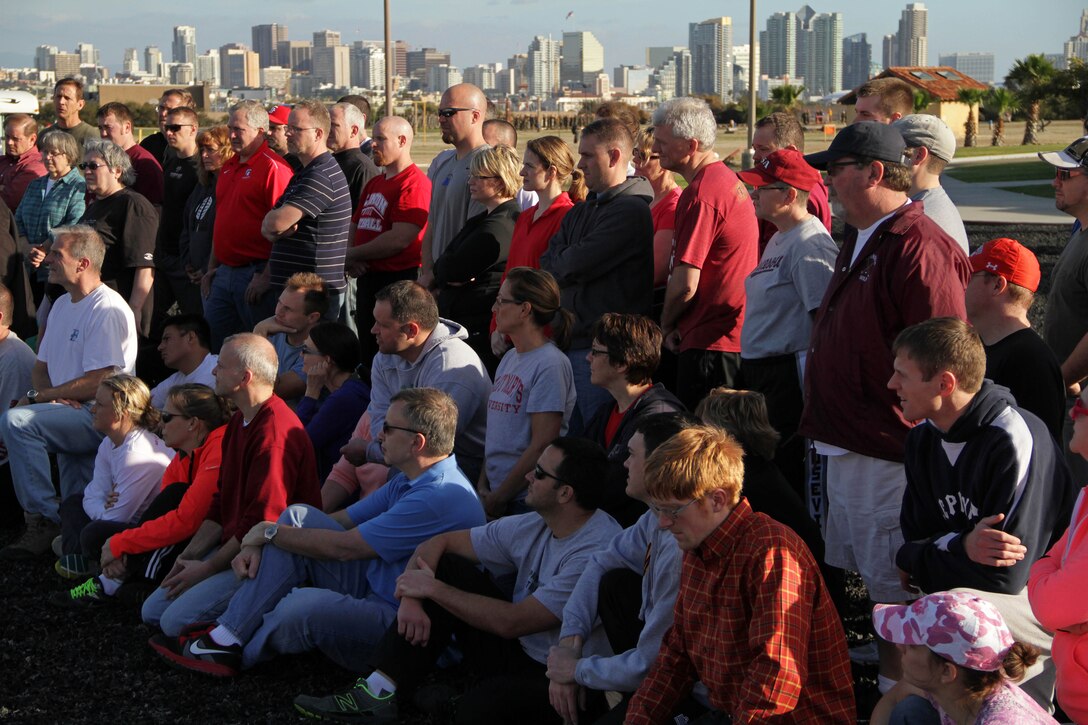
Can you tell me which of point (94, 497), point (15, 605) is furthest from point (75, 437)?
point (15, 605)

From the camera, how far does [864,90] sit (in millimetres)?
6438

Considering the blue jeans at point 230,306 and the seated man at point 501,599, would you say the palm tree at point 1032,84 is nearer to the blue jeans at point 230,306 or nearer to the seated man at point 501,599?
the blue jeans at point 230,306

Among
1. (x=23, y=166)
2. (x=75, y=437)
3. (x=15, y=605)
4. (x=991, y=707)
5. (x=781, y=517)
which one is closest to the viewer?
(x=991, y=707)

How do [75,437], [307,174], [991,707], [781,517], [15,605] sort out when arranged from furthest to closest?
[307,174] < [75,437] < [15,605] < [781,517] < [991,707]

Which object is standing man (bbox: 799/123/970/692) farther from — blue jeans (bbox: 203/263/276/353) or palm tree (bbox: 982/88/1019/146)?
palm tree (bbox: 982/88/1019/146)

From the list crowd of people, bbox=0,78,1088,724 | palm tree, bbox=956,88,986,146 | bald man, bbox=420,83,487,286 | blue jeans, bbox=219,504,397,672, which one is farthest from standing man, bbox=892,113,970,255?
palm tree, bbox=956,88,986,146

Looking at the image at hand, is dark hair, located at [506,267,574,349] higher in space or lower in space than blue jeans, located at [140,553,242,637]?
higher

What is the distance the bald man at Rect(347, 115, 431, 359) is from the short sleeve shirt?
14 cm

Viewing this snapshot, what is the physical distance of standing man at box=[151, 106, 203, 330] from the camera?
30.5 feet

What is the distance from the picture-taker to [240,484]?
17.6ft

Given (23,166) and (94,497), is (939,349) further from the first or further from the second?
(23,166)

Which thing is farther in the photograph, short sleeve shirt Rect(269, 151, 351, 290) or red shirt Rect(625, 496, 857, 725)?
short sleeve shirt Rect(269, 151, 351, 290)

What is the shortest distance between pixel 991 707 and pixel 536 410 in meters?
2.82

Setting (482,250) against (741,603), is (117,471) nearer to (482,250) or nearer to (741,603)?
(482,250)
